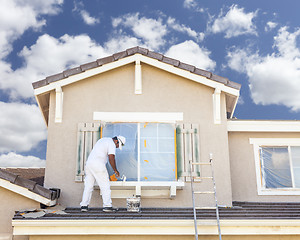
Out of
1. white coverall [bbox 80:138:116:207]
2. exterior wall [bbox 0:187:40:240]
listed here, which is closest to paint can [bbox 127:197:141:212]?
white coverall [bbox 80:138:116:207]

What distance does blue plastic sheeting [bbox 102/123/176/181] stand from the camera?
862 cm

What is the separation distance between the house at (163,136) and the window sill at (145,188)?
2cm

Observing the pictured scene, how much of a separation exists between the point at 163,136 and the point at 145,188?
137cm

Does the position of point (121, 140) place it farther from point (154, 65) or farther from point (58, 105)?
point (154, 65)

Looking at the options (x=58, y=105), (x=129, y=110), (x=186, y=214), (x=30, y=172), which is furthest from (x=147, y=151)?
(x=30, y=172)

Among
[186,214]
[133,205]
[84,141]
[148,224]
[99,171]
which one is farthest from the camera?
[84,141]

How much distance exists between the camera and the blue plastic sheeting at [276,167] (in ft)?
30.8

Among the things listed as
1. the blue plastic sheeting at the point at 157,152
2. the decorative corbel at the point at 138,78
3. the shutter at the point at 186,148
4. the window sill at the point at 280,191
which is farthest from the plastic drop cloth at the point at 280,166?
the decorative corbel at the point at 138,78

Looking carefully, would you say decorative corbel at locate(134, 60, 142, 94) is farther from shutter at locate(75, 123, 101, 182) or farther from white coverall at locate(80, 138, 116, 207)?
white coverall at locate(80, 138, 116, 207)

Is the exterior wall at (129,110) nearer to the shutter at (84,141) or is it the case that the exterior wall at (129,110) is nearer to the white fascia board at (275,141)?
the shutter at (84,141)

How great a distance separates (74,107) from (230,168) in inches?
173

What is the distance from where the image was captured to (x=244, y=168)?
9.42 m

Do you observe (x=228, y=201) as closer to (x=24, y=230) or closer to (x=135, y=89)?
(x=135, y=89)

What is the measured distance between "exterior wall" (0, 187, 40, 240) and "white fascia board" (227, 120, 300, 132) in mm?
5248
